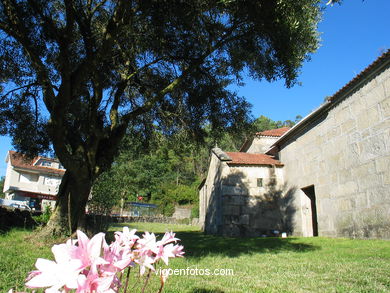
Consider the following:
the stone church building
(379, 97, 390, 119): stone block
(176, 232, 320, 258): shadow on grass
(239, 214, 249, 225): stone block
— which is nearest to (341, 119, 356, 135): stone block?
the stone church building

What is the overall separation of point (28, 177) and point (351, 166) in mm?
41074

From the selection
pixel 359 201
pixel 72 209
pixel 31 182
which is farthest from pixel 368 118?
pixel 31 182

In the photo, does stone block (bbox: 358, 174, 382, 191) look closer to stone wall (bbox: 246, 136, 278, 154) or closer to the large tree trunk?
the large tree trunk

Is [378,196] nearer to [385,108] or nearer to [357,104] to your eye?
[385,108]

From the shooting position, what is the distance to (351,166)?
11.1 meters

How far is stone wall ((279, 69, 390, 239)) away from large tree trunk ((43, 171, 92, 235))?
9.81 meters

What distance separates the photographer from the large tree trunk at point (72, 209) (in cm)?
791

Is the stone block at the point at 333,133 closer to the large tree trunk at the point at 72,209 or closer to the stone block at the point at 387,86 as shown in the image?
the stone block at the point at 387,86

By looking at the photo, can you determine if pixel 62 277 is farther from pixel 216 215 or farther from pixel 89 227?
pixel 216 215

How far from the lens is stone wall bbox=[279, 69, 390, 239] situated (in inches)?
376

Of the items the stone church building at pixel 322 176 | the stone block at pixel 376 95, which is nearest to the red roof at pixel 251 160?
the stone church building at pixel 322 176

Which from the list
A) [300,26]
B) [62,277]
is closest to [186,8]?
[300,26]

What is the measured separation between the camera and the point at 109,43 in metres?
6.84

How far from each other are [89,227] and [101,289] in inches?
355
